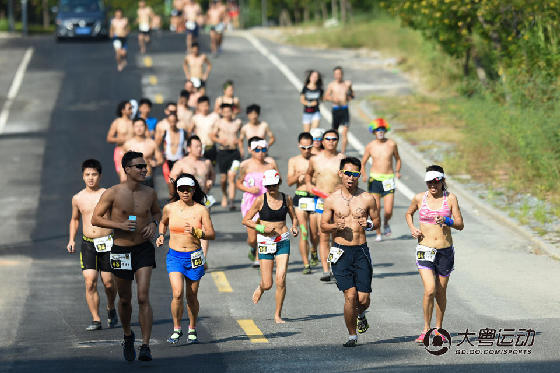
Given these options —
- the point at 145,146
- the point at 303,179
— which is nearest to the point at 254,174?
the point at 303,179

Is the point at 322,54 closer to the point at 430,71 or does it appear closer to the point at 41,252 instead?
the point at 430,71

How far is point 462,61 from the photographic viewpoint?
36.2 metres

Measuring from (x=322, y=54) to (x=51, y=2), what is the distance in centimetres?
3824

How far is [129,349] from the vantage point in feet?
39.8

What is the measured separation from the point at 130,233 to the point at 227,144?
33.8 ft

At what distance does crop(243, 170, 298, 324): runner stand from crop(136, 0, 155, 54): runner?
26.5 meters

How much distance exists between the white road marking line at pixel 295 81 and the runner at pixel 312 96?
69.2 inches

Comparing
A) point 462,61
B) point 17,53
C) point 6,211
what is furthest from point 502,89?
point 17,53

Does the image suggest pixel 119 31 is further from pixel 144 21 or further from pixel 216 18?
pixel 216 18

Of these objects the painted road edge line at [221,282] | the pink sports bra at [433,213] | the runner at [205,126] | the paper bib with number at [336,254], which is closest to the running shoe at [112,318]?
the painted road edge line at [221,282]

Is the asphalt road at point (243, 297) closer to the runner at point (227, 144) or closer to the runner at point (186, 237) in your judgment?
the runner at point (227, 144)

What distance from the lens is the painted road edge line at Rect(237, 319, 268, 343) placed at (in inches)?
521

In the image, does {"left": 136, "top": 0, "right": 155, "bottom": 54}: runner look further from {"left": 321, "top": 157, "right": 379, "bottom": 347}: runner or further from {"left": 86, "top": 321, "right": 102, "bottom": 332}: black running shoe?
{"left": 321, "top": 157, "right": 379, "bottom": 347}: runner

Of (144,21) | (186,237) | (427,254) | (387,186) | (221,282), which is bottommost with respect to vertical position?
(221,282)
